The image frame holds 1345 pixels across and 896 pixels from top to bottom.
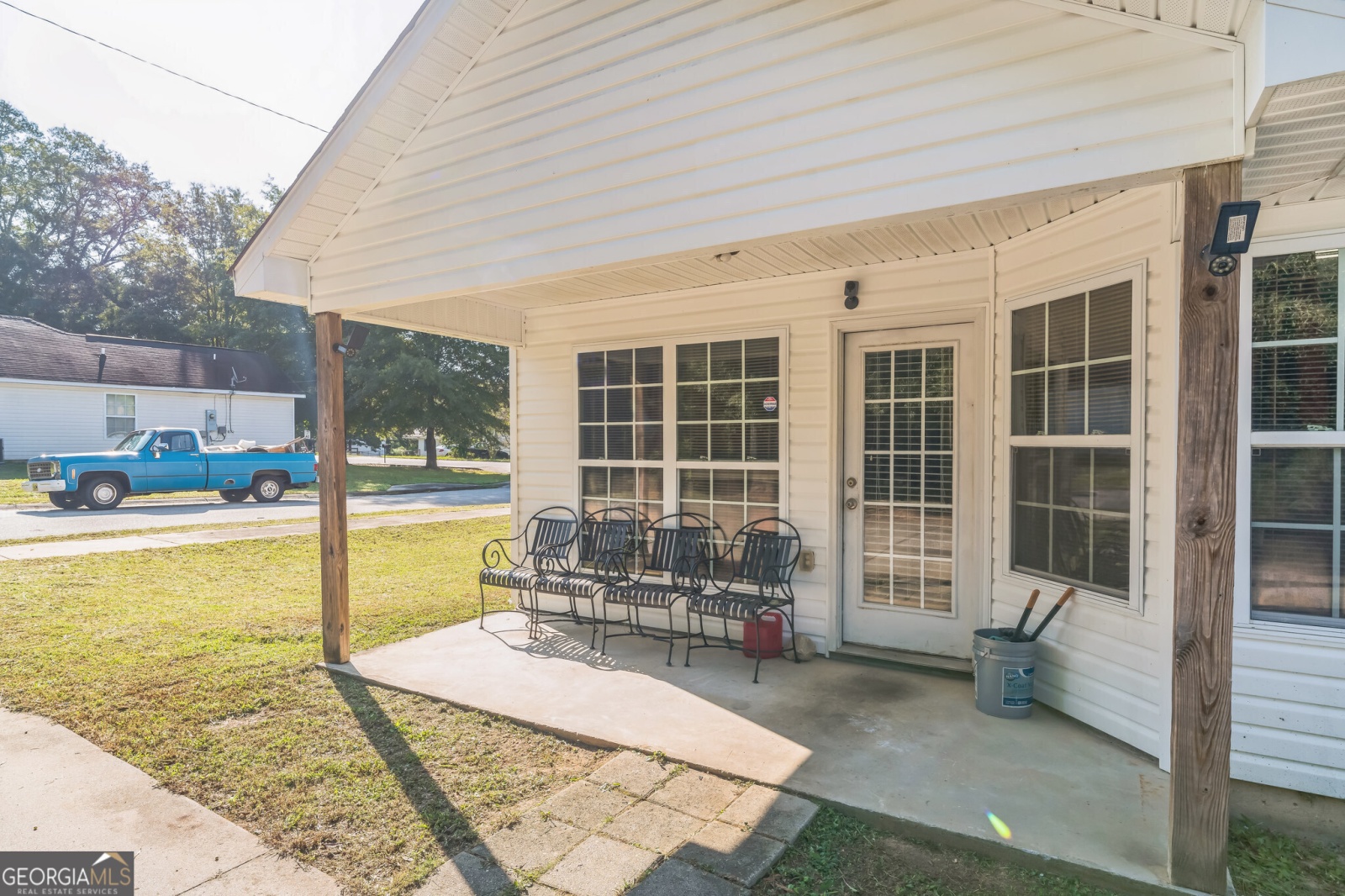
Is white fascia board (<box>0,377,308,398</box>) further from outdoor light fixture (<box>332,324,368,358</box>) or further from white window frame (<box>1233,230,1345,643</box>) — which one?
white window frame (<box>1233,230,1345,643</box>)

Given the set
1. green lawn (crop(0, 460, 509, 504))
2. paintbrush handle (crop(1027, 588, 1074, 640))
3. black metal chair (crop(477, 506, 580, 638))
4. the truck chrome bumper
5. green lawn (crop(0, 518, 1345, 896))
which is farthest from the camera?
green lawn (crop(0, 460, 509, 504))

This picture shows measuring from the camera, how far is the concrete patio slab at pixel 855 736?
2.50 m

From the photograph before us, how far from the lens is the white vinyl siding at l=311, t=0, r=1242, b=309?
218 centimetres

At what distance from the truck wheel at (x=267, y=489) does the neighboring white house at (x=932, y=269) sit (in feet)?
39.0

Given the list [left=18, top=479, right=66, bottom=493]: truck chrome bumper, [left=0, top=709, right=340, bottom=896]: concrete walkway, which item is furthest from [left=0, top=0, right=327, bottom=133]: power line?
[left=18, top=479, right=66, bottom=493]: truck chrome bumper

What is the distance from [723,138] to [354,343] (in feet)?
9.79

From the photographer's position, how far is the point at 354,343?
4.58 meters

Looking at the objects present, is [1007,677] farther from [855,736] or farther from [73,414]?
[73,414]

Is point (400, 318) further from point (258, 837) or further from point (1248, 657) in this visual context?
point (1248, 657)

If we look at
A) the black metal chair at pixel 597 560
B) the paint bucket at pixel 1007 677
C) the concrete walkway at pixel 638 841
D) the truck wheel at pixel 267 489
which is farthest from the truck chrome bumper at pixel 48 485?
the paint bucket at pixel 1007 677

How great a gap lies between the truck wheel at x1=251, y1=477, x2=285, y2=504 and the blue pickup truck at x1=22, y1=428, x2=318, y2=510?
2 centimetres

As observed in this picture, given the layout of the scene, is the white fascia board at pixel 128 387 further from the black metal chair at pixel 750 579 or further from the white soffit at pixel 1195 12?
the white soffit at pixel 1195 12

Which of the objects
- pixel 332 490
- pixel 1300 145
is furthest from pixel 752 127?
pixel 332 490

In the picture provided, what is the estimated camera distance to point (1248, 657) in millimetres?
2885
